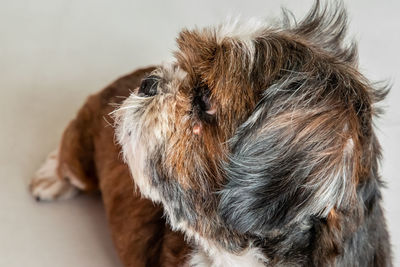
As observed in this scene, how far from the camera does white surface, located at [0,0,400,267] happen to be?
6.68ft

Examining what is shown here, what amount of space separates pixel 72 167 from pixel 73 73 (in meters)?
0.65

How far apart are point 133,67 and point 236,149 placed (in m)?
1.49

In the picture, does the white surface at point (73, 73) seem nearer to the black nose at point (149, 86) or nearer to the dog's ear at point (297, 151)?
the black nose at point (149, 86)

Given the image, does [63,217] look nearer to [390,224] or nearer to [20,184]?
[20,184]

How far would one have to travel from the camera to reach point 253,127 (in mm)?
1166

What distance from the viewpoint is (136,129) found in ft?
4.48

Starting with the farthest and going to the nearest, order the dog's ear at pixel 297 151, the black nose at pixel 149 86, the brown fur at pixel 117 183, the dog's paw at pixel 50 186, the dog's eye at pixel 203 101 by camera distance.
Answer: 1. the dog's paw at pixel 50 186
2. the brown fur at pixel 117 183
3. the black nose at pixel 149 86
4. the dog's eye at pixel 203 101
5. the dog's ear at pixel 297 151

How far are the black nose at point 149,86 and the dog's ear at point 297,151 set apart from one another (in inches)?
11.4

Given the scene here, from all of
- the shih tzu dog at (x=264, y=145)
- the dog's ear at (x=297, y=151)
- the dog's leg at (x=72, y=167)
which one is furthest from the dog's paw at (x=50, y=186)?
the dog's ear at (x=297, y=151)

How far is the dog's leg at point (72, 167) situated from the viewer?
1.98 metres

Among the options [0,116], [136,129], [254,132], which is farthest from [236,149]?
[0,116]

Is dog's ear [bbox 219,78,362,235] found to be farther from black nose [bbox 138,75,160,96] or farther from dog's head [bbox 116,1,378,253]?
black nose [bbox 138,75,160,96]

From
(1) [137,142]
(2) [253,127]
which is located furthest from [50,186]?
(2) [253,127]

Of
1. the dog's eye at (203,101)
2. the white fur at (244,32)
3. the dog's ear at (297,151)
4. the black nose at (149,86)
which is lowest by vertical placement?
the dog's ear at (297,151)
